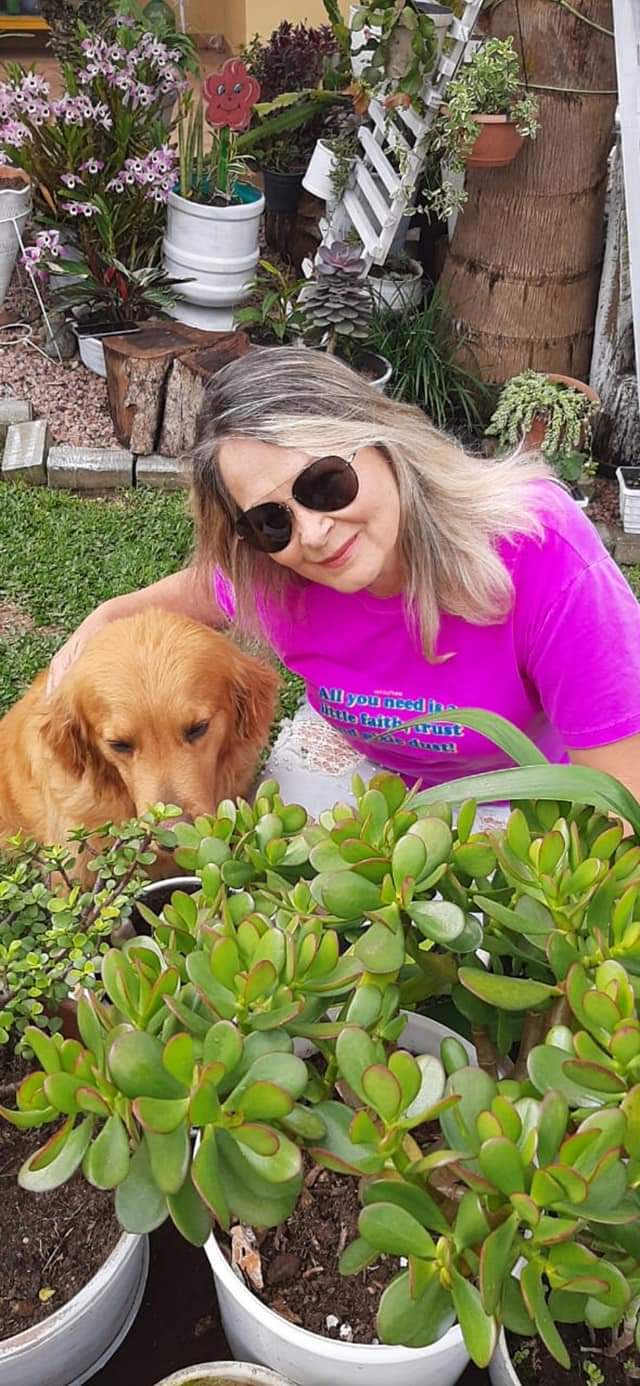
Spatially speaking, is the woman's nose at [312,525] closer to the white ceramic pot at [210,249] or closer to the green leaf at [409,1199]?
the green leaf at [409,1199]

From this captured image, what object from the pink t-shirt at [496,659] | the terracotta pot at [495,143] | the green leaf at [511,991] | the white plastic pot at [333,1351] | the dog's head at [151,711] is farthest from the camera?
the terracotta pot at [495,143]

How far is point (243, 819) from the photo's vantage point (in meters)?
0.91

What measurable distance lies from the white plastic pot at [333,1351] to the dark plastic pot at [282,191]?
5668mm

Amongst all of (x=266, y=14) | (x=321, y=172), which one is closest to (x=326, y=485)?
(x=321, y=172)

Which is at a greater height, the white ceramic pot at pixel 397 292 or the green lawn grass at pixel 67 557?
the white ceramic pot at pixel 397 292

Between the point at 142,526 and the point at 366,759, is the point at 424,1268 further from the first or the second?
the point at 142,526

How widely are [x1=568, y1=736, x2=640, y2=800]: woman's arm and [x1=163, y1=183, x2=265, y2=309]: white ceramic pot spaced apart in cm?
397

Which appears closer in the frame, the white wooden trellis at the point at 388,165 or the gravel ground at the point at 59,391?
the white wooden trellis at the point at 388,165

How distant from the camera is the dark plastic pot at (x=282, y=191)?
570 centimetres

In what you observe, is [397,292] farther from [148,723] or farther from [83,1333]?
[83,1333]

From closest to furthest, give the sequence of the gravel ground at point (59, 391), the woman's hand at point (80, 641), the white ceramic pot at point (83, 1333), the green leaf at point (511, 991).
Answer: the green leaf at point (511, 991) < the white ceramic pot at point (83, 1333) < the woman's hand at point (80, 641) < the gravel ground at point (59, 391)

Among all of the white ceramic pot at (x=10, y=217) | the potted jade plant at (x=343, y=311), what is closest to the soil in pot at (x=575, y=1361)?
the potted jade plant at (x=343, y=311)

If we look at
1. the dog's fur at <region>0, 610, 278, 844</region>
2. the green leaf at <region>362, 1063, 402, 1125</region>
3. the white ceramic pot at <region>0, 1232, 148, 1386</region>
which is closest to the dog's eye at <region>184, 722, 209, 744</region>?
the dog's fur at <region>0, 610, 278, 844</region>

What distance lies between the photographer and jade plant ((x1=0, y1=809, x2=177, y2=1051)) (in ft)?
3.57
